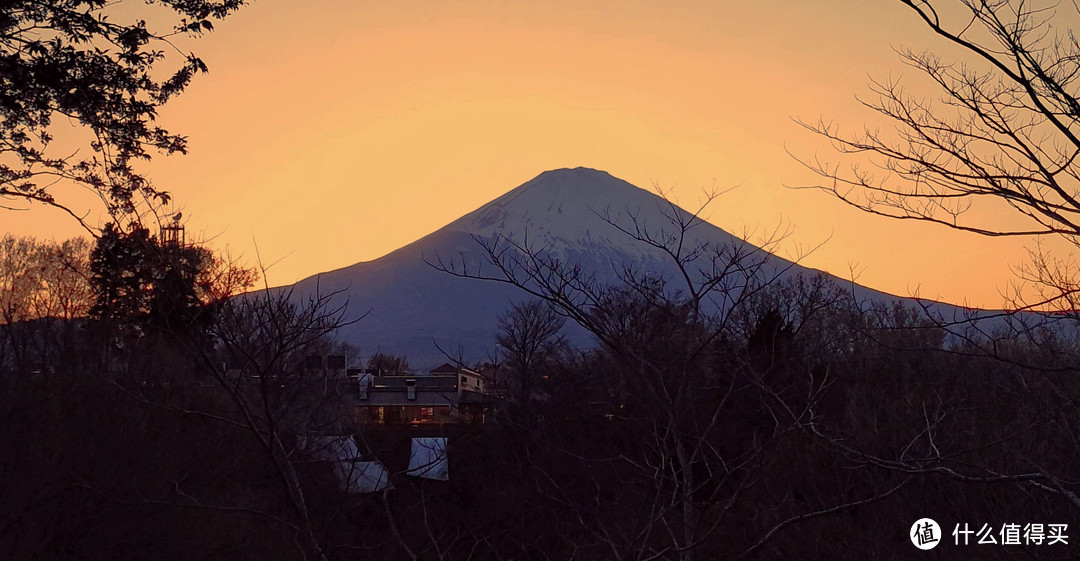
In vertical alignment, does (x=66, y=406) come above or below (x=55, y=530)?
above

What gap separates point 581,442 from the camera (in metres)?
17.0

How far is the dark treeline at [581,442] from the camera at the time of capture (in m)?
7.07

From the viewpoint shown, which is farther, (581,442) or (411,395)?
(411,395)

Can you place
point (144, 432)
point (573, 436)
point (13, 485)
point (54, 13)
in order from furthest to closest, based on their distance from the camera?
point (573, 436) → point (144, 432) → point (13, 485) → point (54, 13)

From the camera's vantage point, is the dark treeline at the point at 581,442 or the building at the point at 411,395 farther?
the building at the point at 411,395

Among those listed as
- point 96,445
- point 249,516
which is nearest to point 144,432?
point 96,445

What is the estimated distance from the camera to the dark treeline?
7066 mm

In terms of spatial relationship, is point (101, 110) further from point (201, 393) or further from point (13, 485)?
point (201, 393)

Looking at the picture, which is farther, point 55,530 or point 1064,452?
point 1064,452

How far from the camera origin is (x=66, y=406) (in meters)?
13.5

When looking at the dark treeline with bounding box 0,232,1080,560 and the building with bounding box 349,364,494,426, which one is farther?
the building with bounding box 349,364,494,426

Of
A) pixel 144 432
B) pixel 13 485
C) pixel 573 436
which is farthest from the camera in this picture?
pixel 573 436

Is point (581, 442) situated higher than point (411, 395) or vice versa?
point (411, 395)

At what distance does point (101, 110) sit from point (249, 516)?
35.3ft
